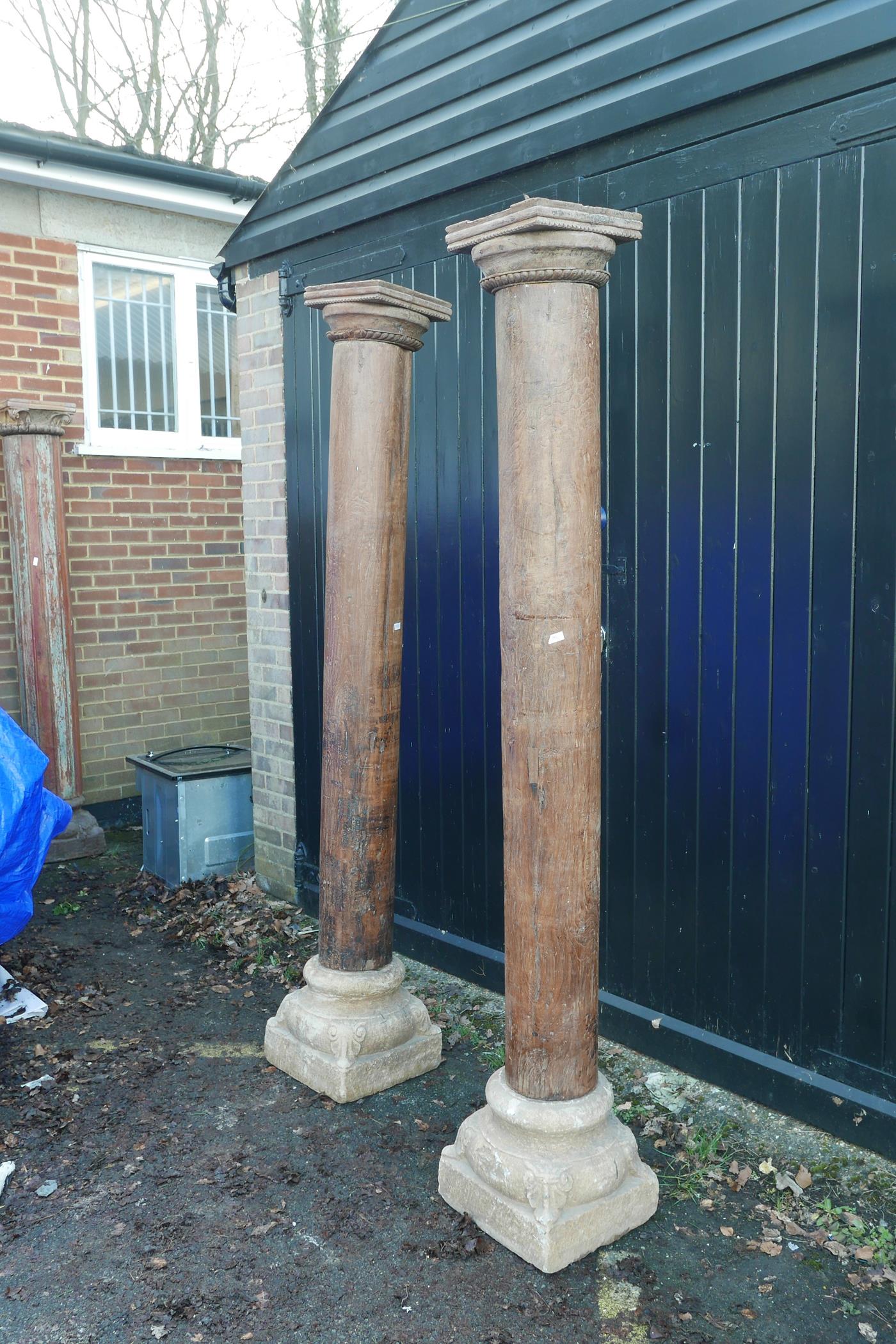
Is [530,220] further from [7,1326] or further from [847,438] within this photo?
[7,1326]

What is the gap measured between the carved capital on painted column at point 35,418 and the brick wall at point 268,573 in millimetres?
1390

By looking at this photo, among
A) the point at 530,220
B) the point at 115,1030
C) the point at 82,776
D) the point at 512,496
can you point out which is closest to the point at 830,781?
the point at 512,496

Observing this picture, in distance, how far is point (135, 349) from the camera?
23.3ft

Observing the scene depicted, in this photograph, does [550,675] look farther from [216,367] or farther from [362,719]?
[216,367]

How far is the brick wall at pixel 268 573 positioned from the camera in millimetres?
5262

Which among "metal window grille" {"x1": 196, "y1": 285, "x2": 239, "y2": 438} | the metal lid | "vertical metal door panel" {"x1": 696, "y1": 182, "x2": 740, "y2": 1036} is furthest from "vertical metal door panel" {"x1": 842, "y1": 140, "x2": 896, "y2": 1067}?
"metal window grille" {"x1": 196, "y1": 285, "x2": 239, "y2": 438}

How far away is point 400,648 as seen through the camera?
3629 millimetres

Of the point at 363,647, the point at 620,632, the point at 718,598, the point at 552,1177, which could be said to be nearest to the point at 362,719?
the point at 363,647

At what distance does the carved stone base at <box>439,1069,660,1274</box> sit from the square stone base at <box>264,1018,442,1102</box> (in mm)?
689

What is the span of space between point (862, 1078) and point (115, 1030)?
109 inches

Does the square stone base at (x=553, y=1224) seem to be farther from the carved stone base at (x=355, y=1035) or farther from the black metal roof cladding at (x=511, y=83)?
the black metal roof cladding at (x=511, y=83)

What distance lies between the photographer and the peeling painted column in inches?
240

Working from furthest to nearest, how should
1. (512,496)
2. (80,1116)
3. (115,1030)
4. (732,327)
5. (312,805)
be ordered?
(312,805) → (115,1030) → (80,1116) → (732,327) → (512,496)

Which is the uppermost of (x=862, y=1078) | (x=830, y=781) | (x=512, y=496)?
(x=512, y=496)
